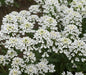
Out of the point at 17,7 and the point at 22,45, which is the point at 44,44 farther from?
the point at 17,7

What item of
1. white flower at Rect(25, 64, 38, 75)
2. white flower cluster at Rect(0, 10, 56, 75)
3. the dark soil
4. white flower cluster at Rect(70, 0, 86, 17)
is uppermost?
the dark soil

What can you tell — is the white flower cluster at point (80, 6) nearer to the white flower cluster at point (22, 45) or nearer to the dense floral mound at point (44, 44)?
the dense floral mound at point (44, 44)

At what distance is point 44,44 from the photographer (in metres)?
3.90

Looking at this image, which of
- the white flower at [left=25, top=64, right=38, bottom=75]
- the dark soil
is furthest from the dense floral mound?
the dark soil

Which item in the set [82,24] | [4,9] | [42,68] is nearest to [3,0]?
[4,9]

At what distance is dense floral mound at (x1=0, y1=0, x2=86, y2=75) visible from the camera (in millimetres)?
3855

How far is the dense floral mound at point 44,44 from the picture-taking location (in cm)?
386

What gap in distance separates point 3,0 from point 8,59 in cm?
396

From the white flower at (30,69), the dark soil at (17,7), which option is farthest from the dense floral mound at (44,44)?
the dark soil at (17,7)

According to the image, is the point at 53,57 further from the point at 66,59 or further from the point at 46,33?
the point at 46,33

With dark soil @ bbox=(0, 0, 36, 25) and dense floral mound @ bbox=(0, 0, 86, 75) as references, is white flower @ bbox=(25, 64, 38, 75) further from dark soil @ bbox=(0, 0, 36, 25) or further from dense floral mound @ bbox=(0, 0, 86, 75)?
dark soil @ bbox=(0, 0, 36, 25)

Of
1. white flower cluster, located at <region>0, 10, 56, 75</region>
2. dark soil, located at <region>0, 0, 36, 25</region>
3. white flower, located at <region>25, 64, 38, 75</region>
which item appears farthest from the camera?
dark soil, located at <region>0, 0, 36, 25</region>

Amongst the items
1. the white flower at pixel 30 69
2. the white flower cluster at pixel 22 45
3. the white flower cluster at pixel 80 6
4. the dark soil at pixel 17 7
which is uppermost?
the dark soil at pixel 17 7

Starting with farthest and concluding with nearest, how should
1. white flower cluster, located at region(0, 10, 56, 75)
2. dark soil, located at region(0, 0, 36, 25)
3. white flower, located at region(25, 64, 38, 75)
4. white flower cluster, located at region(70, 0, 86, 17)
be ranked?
dark soil, located at region(0, 0, 36, 25) < white flower cluster, located at region(70, 0, 86, 17) < white flower, located at region(25, 64, 38, 75) < white flower cluster, located at region(0, 10, 56, 75)
